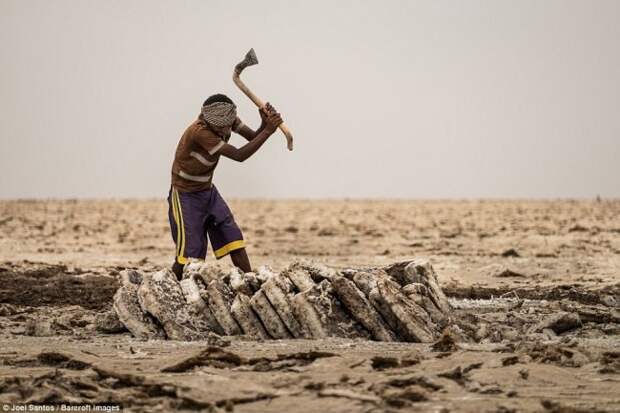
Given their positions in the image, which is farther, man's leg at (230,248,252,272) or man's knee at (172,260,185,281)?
man's leg at (230,248,252,272)

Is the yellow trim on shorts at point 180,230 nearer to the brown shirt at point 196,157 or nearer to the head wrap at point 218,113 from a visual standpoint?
the brown shirt at point 196,157

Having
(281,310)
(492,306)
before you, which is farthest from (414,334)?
(492,306)

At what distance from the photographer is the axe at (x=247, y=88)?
8086 millimetres

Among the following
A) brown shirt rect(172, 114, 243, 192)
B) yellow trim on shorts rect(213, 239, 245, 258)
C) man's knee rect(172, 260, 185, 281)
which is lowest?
man's knee rect(172, 260, 185, 281)

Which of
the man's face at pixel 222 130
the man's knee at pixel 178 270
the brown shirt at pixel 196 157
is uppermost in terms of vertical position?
the man's face at pixel 222 130

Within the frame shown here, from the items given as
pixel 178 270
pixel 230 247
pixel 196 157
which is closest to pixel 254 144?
pixel 196 157

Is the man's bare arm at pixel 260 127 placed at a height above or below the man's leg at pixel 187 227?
above

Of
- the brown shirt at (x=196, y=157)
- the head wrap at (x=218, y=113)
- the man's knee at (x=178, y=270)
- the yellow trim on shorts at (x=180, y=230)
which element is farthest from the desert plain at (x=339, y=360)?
the head wrap at (x=218, y=113)

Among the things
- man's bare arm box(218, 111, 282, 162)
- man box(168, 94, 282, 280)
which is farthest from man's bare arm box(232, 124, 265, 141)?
man's bare arm box(218, 111, 282, 162)

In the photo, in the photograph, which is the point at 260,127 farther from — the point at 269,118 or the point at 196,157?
the point at 196,157

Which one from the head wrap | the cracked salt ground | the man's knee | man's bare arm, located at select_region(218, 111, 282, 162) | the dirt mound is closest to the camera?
the cracked salt ground

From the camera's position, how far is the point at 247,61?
836cm

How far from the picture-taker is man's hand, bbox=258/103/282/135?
7.85 meters

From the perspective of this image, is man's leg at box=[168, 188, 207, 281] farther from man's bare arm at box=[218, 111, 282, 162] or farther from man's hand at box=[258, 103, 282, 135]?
man's hand at box=[258, 103, 282, 135]
